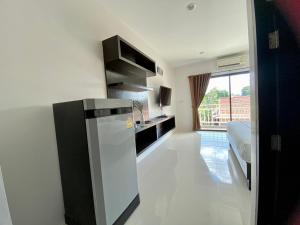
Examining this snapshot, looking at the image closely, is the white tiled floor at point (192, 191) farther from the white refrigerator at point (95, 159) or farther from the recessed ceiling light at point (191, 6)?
the recessed ceiling light at point (191, 6)

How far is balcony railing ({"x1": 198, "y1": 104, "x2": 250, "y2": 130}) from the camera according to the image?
4783 mm

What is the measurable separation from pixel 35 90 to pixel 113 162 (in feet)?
3.14

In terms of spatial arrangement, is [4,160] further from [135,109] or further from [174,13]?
[174,13]

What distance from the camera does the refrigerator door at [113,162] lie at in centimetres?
107

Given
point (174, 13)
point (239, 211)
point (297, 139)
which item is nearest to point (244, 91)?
point (174, 13)

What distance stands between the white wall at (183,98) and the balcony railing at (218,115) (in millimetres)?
512

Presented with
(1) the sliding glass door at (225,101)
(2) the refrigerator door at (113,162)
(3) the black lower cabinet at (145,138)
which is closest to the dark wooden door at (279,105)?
(2) the refrigerator door at (113,162)

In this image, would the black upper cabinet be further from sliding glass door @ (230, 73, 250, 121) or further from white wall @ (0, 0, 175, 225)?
sliding glass door @ (230, 73, 250, 121)

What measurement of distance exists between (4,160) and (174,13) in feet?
9.06

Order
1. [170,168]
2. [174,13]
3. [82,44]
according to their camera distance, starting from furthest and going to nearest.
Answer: [170,168]
[174,13]
[82,44]

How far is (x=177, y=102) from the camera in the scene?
555 centimetres

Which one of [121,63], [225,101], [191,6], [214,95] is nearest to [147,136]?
[121,63]

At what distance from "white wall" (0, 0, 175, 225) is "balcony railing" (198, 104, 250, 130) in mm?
4819

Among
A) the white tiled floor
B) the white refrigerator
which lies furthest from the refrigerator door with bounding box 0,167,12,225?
the white tiled floor
